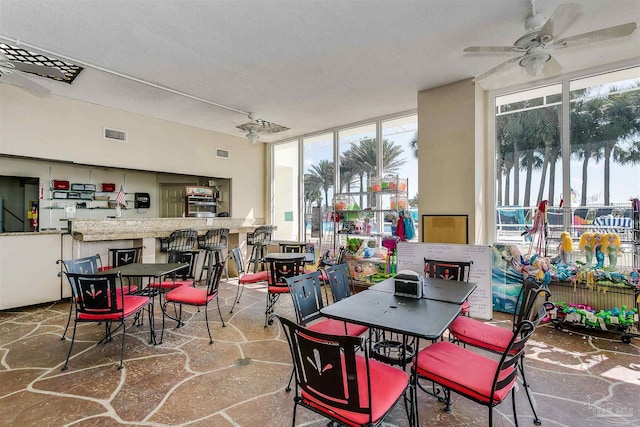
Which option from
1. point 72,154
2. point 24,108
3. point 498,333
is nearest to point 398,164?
point 498,333

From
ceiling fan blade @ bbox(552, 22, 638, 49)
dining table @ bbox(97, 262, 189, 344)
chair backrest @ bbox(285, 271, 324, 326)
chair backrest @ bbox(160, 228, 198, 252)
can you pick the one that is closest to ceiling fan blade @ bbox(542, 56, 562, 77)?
ceiling fan blade @ bbox(552, 22, 638, 49)

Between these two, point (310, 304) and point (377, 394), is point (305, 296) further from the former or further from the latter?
point (377, 394)

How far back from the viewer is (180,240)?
573 cm

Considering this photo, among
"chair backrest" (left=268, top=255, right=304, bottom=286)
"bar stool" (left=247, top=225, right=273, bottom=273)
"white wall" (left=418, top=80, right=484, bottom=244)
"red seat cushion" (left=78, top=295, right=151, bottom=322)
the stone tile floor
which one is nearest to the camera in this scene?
the stone tile floor

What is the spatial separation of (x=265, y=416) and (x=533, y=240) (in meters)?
4.21

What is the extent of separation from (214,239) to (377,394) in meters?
5.34

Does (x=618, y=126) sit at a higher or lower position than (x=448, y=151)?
higher

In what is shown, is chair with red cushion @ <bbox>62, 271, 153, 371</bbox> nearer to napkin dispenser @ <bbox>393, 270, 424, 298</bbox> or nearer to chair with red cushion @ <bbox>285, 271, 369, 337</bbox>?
chair with red cushion @ <bbox>285, 271, 369, 337</bbox>

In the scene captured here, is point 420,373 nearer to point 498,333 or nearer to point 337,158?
point 498,333

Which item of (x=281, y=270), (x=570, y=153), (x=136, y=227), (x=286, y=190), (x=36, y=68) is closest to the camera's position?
(x=36, y=68)

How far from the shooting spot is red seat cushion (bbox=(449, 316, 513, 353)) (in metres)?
2.35

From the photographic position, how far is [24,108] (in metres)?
4.71

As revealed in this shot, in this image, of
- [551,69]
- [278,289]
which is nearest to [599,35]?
[551,69]

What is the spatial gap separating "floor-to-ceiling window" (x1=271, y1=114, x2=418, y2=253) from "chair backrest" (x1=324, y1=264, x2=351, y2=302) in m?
2.42
